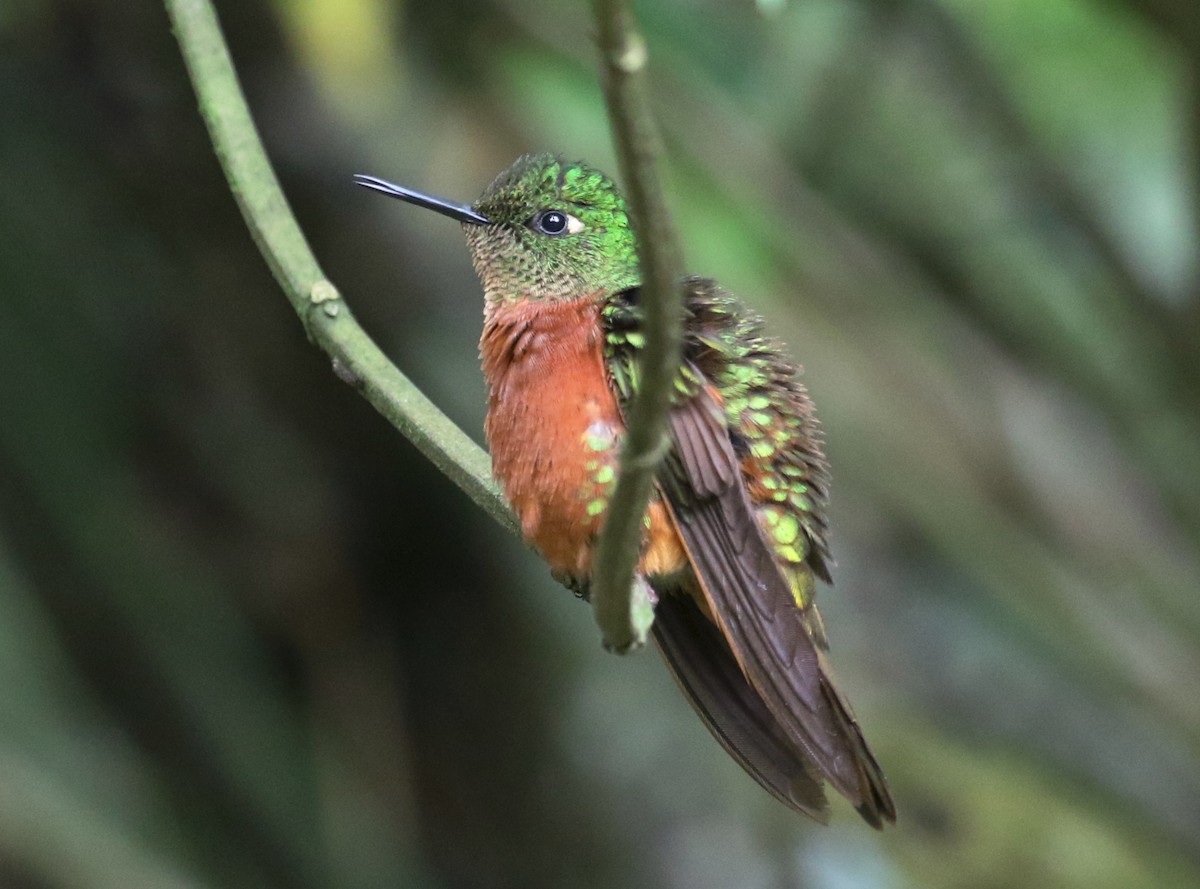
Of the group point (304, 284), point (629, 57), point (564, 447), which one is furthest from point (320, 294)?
point (629, 57)

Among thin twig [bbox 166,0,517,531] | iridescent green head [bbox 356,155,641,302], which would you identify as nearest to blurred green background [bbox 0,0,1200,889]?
iridescent green head [bbox 356,155,641,302]

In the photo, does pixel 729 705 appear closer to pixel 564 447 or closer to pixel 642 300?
pixel 564 447

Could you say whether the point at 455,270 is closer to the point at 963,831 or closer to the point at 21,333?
the point at 21,333

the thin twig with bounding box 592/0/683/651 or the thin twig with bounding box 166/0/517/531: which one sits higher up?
the thin twig with bounding box 166/0/517/531

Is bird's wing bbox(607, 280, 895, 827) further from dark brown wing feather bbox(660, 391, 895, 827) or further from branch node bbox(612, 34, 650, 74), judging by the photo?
branch node bbox(612, 34, 650, 74)

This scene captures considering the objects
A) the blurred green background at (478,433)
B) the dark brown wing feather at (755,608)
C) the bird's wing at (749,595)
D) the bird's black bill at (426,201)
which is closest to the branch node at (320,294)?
the bird's black bill at (426,201)

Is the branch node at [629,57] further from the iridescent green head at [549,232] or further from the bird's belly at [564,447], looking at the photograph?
the iridescent green head at [549,232]
